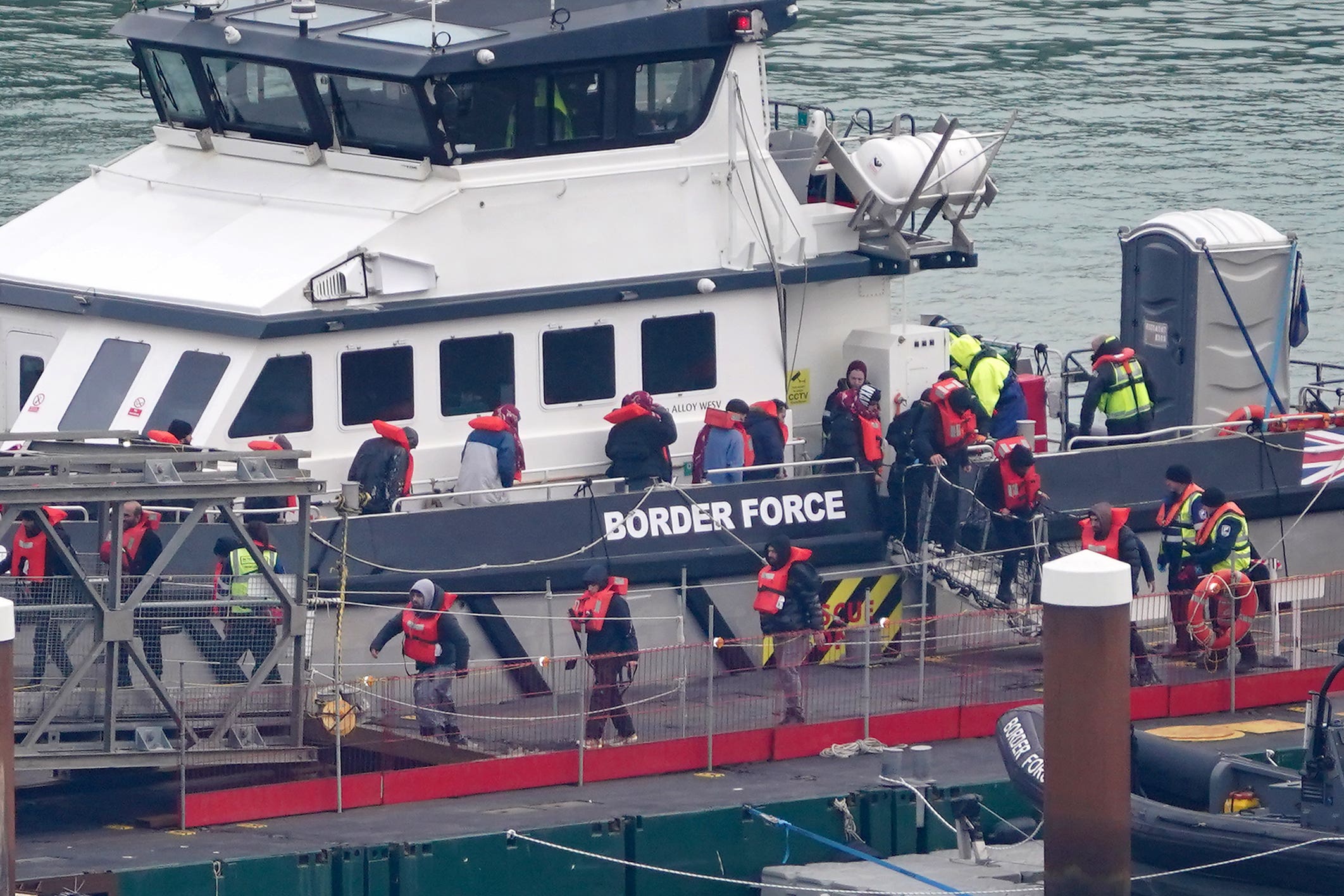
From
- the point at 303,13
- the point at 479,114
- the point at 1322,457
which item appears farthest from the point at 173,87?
the point at 1322,457

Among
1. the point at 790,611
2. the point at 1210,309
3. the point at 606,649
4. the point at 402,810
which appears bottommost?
the point at 402,810

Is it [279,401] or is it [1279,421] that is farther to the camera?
[1279,421]

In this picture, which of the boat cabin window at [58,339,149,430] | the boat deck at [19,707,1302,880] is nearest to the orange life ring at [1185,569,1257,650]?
the boat deck at [19,707,1302,880]

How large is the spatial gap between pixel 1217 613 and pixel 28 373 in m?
6.86

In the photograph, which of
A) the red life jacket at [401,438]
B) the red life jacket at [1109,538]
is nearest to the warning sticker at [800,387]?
the red life jacket at [1109,538]

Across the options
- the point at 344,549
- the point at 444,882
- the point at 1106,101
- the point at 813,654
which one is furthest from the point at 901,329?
the point at 1106,101

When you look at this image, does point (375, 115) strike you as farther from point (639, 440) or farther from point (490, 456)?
point (639, 440)

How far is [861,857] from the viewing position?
1098cm

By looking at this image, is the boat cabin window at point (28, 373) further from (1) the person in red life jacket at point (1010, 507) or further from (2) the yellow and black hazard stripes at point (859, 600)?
(1) the person in red life jacket at point (1010, 507)

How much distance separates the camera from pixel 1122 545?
42.7ft

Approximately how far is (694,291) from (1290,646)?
3.99 metres

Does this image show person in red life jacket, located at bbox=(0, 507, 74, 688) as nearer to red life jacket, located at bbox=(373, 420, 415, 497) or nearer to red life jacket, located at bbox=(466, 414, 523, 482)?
red life jacket, located at bbox=(373, 420, 415, 497)

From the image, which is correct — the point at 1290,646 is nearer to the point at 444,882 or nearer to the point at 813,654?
the point at 813,654

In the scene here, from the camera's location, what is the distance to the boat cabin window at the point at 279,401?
12.5 m
